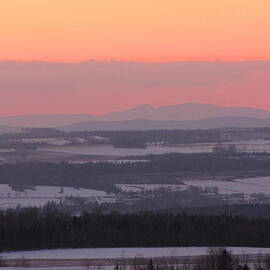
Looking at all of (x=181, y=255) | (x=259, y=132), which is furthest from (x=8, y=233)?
(x=259, y=132)

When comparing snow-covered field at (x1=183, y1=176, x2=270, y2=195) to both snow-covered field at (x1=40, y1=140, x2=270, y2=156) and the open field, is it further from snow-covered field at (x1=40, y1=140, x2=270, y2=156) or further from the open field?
the open field

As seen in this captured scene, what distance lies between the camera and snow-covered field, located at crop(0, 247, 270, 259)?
182 feet

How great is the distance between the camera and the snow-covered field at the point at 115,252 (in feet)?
182

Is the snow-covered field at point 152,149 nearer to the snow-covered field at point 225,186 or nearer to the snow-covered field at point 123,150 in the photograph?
the snow-covered field at point 123,150

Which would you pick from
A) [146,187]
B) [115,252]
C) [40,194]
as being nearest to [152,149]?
[146,187]

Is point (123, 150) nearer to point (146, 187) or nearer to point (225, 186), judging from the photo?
point (225, 186)

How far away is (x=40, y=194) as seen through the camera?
11131cm

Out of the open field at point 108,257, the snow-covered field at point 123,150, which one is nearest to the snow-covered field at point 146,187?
the snow-covered field at point 123,150

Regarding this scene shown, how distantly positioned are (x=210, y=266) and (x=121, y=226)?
1862cm

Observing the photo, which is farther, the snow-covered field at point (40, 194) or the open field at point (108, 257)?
the snow-covered field at point (40, 194)

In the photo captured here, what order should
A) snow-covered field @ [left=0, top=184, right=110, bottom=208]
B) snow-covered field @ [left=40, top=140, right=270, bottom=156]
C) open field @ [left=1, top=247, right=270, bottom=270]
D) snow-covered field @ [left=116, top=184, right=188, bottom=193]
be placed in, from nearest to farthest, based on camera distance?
open field @ [left=1, top=247, right=270, bottom=270] < snow-covered field @ [left=0, top=184, right=110, bottom=208] < snow-covered field @ [left=116, top=184, right=188, bottom=193] < snow-covered field @ [left=40, top=140, right=270, bottom=156]

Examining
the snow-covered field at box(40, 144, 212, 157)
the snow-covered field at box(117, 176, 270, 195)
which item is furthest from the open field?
the snow-covered field at box(40, 144, 212, 157)

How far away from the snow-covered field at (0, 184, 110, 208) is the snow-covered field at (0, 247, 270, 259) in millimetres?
36087

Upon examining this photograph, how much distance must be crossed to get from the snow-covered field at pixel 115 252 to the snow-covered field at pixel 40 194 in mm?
36087
